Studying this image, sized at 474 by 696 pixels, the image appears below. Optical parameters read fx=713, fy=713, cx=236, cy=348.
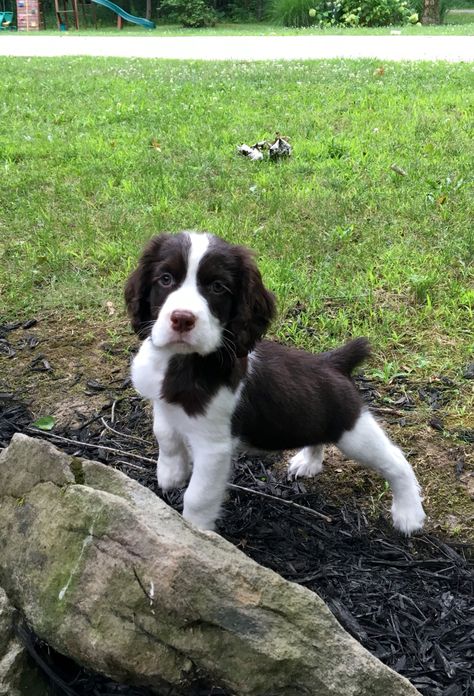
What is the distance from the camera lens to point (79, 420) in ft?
13.5

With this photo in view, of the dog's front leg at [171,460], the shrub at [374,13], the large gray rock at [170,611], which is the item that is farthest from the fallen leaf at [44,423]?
the shrub at [374,13]

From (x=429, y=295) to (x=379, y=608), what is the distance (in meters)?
2.76

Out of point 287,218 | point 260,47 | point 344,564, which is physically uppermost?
point 260,47

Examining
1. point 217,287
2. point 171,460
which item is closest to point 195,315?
point 217,287

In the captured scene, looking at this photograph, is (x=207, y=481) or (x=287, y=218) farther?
(x=287, y=218)

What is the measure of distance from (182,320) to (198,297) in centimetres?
20

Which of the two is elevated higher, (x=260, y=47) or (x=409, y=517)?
(x=260, y=47)

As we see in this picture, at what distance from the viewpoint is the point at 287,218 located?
627cm

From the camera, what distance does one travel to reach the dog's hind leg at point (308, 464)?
12.5ft

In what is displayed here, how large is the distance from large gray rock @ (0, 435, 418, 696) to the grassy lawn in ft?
5.53

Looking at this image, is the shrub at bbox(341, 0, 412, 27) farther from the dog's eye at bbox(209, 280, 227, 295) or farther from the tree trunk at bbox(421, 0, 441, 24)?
the dog's eye at bbox(209, 280, 227, 295)

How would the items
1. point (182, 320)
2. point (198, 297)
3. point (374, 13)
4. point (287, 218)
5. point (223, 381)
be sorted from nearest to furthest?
point (182, 320), point (198, 297), point (223, 381), point (287, 218), point (374, 13)

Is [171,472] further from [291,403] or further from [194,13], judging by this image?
[194,13]

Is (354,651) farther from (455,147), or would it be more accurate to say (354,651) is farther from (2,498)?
(455,147)
